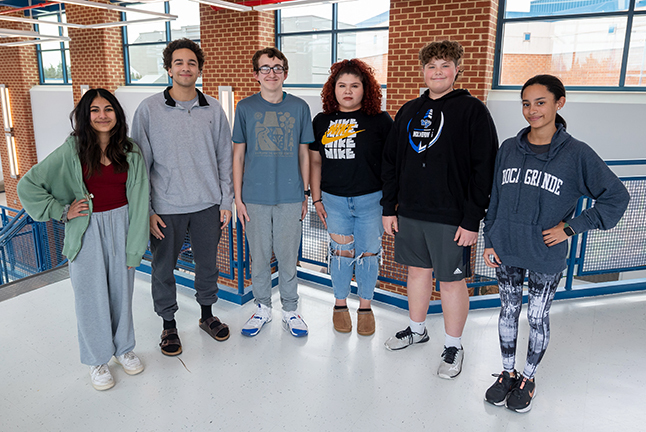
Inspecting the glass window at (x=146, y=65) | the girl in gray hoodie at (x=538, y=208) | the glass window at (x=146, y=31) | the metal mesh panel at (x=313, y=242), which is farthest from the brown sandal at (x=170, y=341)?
the glass window at (x=146, y=31)

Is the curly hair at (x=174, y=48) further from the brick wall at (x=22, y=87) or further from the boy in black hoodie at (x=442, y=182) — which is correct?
the brick wall at (x=22, y=87)

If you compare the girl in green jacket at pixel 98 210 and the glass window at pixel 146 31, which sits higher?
the glass window at pixel 146 31

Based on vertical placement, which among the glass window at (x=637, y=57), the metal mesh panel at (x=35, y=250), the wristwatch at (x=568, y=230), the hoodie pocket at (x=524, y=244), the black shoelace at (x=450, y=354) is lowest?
the metal mesh panel at (x=35, y=250)

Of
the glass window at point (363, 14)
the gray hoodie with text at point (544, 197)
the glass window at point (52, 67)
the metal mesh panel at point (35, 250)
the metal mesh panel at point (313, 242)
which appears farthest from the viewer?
→ the glass window at point (52, 67)

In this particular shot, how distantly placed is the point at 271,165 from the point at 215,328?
3.37 ft

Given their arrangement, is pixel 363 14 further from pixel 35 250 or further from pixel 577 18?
pixel 35 250

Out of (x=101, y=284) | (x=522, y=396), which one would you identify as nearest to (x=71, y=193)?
(x=101, y=284)

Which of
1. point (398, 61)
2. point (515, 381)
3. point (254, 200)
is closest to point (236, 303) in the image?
point (254, 200)

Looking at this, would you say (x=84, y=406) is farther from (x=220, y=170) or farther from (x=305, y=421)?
(x=220, y=170)

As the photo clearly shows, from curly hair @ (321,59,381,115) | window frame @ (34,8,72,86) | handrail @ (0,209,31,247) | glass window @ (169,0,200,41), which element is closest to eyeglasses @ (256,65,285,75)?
curly hair @ (321,59,381,115)

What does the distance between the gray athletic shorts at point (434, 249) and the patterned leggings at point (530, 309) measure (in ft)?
0.65

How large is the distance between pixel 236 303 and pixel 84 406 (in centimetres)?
117

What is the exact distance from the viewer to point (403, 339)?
8.18ft

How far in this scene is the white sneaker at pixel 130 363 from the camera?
2254 millimetres
